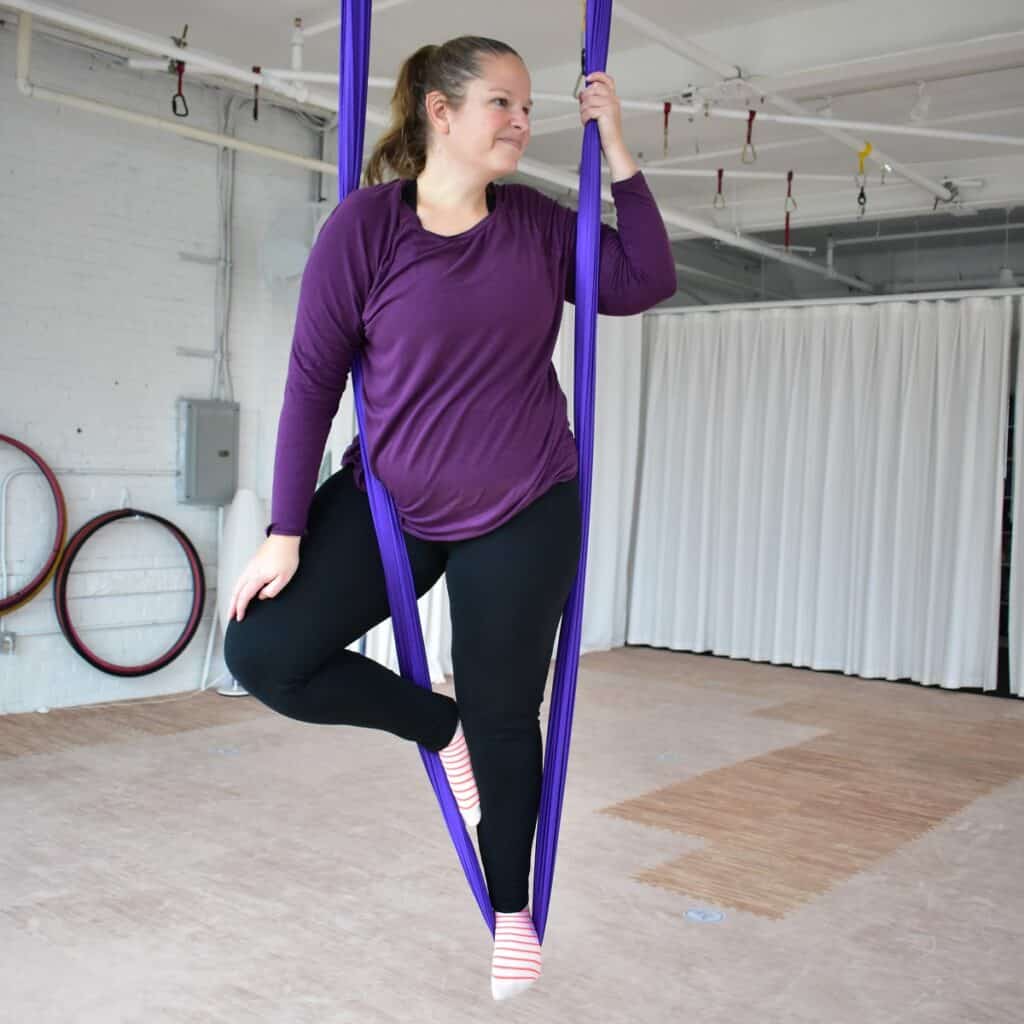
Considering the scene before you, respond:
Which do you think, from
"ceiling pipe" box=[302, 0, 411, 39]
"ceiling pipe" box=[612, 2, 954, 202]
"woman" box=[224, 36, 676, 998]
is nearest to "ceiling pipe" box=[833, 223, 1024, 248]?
"ceiling pipe" box=[612, 2, 954, 202]

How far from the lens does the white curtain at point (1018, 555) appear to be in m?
6.97

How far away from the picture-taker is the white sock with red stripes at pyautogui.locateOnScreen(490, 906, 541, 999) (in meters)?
1.96

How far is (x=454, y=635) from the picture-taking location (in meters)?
1.91

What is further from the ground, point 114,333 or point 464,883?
point 114,333

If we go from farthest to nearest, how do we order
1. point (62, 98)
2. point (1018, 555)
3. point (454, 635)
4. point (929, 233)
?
1. point (929, 233)
2. point (1018, 555)
3. point (62, 98)
4. point (454, 635)

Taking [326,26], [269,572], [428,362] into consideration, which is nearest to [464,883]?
[269,572]

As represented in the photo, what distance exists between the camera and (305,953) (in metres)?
3.01

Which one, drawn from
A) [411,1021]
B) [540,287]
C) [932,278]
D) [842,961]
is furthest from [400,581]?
[932,278]

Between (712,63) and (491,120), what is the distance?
3.31 metres

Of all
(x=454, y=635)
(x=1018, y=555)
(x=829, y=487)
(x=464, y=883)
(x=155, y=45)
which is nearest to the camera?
(x=454, y=635)

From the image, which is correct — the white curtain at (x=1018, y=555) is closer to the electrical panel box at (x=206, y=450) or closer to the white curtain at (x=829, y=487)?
the white curtain at (x=829, y=487)

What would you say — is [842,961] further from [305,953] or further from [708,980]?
[305,953]

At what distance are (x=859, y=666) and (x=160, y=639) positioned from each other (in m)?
4.10

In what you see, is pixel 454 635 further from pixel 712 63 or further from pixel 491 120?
pixel 712 63
